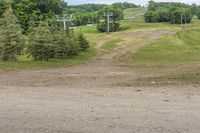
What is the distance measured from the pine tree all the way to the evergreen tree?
1.61 m

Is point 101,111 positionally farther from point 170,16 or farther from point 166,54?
point 170,16

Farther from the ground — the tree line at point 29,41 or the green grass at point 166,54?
the tree line at point 29,41

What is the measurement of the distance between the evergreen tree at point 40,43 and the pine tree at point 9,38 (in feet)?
5.27

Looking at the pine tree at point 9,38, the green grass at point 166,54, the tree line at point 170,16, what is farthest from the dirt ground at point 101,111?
the tree line at point 170,16

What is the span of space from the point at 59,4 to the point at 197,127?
223 ft

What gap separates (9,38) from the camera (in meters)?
31.9

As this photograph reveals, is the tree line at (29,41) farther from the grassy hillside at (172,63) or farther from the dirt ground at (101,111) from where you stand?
the dirt ground at (101,111)

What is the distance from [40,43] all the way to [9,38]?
3203mm

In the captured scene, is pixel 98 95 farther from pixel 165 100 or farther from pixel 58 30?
A: pixel 58 30

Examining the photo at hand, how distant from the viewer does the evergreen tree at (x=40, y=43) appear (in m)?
33.9

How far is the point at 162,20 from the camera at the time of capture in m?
126

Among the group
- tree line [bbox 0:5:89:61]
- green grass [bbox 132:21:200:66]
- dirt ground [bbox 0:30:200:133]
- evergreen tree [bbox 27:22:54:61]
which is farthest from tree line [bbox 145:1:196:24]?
dirt ground [bbox 0:30:200:133]

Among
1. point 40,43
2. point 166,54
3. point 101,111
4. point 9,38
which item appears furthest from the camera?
point 166,54

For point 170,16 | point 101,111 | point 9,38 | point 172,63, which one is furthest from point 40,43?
point 170,16
